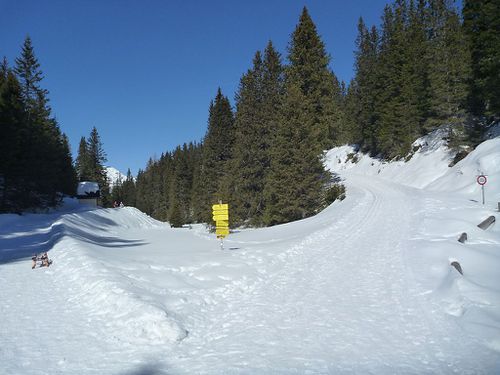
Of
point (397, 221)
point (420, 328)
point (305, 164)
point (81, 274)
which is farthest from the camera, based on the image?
point (305, 164)

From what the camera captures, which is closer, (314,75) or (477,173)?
(477,173)

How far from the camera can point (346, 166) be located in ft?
202

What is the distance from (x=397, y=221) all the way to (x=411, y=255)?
622 cm

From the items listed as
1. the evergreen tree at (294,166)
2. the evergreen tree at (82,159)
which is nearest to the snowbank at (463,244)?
the evergreen tree at (294,166)

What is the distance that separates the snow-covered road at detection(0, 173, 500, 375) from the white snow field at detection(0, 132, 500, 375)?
0.03 metres

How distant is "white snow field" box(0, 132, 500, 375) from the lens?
5469 millimetres

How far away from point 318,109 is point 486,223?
19865 millimetres

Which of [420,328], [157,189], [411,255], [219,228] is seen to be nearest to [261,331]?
[420,328]

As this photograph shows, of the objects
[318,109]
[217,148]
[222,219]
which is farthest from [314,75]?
[222,219]

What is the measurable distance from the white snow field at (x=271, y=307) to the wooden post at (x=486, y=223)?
0.62 ft

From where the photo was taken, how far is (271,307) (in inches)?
324

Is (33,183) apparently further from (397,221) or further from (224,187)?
(397,221)

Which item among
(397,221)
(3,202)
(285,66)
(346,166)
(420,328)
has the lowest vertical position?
(420,328)

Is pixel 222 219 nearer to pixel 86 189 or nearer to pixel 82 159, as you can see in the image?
pixel 86 189
